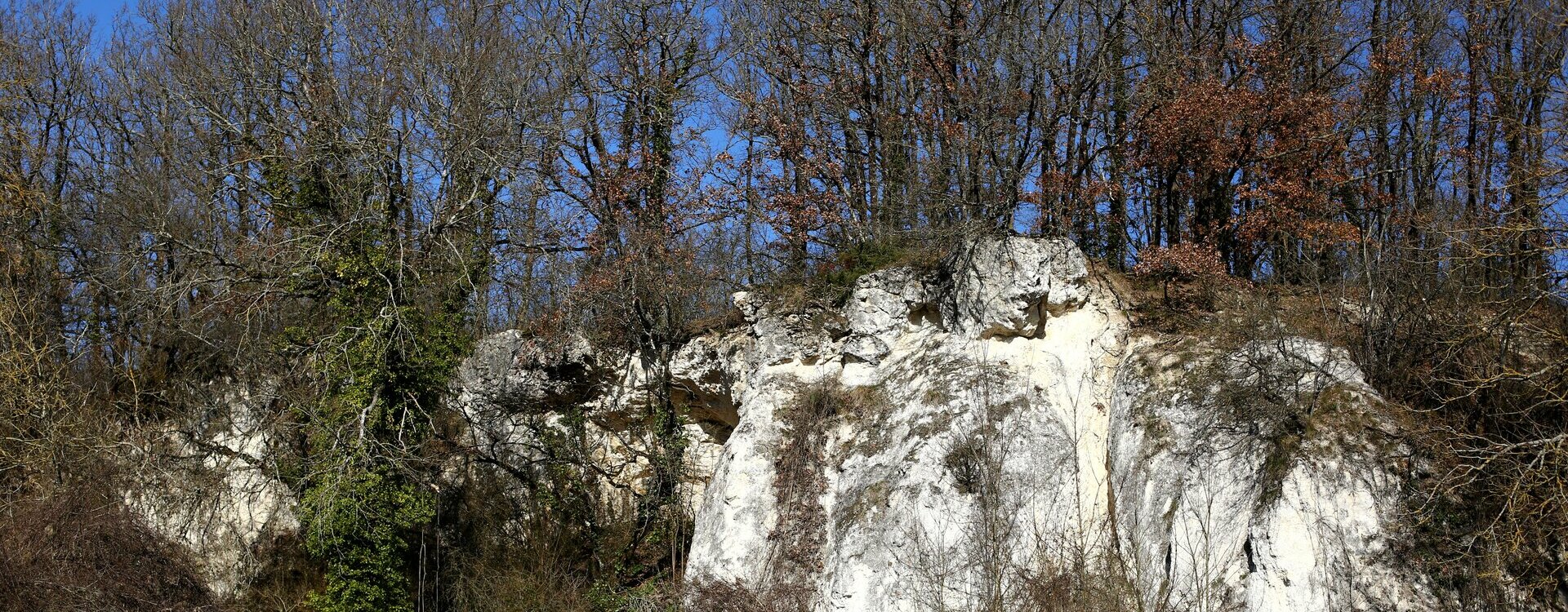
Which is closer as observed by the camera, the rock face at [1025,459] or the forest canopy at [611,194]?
the rock face at [1025,459]

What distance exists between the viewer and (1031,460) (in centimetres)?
1203

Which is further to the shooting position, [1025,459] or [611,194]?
[611,194]

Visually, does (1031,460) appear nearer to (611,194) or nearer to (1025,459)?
(1025,459)

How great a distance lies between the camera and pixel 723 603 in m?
12.6

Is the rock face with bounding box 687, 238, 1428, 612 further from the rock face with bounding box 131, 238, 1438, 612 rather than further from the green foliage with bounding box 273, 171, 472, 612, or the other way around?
the green foliage with bounding box 273, 171, 472, 612

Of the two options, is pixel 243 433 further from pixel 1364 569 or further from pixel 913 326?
pixel 1364 569

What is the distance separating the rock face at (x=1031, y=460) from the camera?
32.9ft

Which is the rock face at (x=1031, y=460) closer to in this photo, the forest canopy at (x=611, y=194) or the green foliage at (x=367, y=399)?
the forest canopy at (x=611, y=194)

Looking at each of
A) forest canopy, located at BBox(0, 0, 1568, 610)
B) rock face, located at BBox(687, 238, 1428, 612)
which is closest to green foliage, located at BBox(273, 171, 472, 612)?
forest canopy, located at BBox(0, 0, 1568, 610)

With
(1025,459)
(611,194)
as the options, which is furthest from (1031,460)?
(611,194)

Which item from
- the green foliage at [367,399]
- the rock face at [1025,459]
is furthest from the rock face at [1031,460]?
the green foliage at [367,399]

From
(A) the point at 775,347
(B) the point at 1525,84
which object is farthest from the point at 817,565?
(B) the point at 1525,84

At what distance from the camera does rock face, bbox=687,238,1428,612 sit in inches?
395

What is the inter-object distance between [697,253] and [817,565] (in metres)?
6.34
